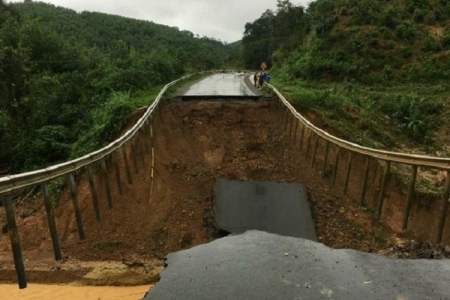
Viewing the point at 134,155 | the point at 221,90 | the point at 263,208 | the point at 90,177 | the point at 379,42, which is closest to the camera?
the point at 90,177

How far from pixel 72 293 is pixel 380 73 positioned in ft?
76.7

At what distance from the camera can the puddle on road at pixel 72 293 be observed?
296 inches

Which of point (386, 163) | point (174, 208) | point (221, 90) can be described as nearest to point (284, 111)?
point (221, 90)

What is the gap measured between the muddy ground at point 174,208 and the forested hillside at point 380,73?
294 cm

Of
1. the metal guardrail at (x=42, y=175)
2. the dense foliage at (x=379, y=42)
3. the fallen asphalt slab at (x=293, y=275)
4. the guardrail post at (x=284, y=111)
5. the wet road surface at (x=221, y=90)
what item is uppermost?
the dense foliage at (x=379, y=42)

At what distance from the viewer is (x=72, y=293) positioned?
7793 millimetres

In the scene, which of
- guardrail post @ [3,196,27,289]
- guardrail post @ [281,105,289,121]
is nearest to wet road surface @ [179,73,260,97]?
guardrail post @ [281,105,289,121]

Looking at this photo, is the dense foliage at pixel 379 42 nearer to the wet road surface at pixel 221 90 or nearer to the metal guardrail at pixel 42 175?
the wet road surface at pixel 221 90

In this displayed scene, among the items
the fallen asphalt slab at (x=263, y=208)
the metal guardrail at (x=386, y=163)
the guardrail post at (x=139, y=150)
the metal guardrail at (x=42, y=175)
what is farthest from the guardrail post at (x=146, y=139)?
the metal guardrail at (x=386, y=163)

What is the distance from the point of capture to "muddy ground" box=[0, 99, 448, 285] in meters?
8.77

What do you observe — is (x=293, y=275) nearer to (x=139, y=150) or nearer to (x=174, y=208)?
(x=174, y=208)

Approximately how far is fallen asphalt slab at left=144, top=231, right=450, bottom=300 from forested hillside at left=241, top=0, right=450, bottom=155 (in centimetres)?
859

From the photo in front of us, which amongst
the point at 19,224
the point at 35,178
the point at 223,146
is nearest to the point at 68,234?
the point at 19,224

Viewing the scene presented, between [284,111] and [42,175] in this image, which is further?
[284,111]
